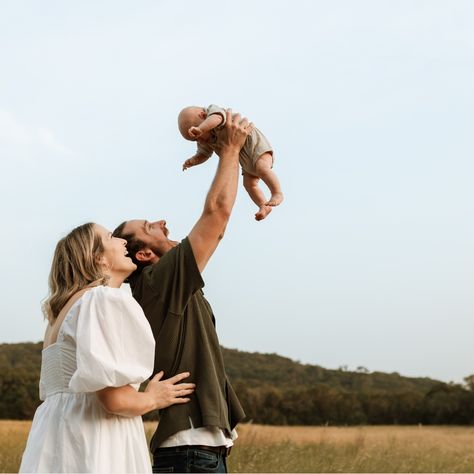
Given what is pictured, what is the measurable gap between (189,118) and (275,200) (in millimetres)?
698

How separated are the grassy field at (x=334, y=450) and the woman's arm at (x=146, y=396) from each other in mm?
6525

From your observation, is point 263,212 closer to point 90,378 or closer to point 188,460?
point 188,460

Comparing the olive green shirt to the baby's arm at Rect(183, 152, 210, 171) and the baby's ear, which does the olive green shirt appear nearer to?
the baby's ear

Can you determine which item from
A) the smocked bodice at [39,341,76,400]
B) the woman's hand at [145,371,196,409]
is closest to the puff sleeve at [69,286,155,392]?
the smocked bodice at [39,341,76,400]

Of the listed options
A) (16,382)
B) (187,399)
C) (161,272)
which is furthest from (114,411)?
(16,382)

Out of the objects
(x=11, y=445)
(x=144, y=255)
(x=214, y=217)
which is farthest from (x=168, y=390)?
(x=11, y=445)

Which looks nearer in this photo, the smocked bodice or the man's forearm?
the smocked bodice

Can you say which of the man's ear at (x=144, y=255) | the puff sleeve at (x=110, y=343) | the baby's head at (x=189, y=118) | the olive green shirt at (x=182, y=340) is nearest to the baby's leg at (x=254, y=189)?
the baby's head at (x=189, y=118)

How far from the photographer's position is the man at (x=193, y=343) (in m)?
3.56

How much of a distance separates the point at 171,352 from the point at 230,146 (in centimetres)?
106

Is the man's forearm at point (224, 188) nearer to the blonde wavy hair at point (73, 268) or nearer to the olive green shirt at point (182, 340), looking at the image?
the olive green shirt at point (182, 340)

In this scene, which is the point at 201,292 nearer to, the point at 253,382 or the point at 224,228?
the point at 224,228

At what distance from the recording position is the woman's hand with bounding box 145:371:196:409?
130 inches

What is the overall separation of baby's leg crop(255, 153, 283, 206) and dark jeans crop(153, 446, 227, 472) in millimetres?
1539
